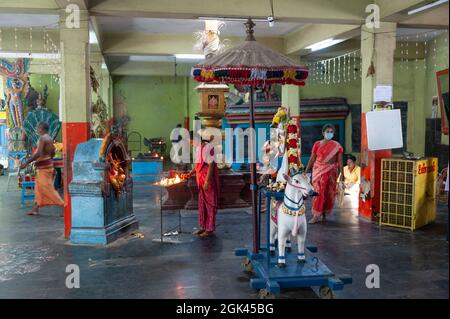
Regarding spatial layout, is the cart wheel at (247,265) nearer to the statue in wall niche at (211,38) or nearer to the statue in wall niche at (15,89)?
the statue in wall niche at (211,38)

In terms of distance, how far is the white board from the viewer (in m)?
8.17

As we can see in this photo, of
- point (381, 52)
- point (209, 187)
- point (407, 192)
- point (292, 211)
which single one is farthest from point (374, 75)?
point (292, 211)

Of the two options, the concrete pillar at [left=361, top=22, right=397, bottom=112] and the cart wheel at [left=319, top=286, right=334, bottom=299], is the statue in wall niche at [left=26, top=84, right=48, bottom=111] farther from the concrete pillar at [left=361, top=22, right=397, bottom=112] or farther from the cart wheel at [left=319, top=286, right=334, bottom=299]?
the cart wheel at [left=319, top=286, right=334, bottom=299]

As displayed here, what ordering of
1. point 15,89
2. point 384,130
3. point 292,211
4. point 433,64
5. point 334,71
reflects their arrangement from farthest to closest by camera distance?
point 15,89 < point 334,71 < point 433,64 < point 384,130 < point 292,211

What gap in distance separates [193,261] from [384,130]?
173 inches

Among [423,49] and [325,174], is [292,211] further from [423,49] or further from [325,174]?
[423,49]

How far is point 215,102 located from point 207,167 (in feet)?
9.29

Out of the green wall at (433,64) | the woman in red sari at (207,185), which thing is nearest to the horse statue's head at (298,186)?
the woman in red sari at (207,185)

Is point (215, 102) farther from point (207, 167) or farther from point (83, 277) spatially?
point (83, 277)

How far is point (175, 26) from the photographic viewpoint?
34.7 ft

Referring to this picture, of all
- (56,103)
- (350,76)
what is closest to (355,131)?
(350,76)

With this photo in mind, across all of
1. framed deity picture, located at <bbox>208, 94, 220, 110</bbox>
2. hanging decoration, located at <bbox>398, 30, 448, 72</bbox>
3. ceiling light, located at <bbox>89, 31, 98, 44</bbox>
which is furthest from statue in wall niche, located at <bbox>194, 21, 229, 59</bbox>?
hanging decoration, located at <bbox>398, 30, 448, 72</bbox>
